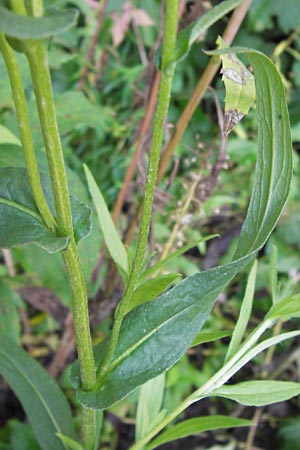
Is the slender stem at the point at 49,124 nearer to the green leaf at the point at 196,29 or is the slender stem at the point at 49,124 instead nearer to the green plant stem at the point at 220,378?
the green leaf at the point at 196,29

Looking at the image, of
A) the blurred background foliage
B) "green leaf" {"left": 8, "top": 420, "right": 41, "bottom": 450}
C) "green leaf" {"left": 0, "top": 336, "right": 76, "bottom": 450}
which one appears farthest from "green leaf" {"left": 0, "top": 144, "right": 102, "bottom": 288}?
"green leaf" {"left": 8, "top": 420, "right": 41, "bottom": 450}

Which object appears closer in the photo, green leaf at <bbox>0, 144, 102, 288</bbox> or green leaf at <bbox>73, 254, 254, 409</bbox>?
green leaf at <bbox>73, 254, 254, 409</bbox>

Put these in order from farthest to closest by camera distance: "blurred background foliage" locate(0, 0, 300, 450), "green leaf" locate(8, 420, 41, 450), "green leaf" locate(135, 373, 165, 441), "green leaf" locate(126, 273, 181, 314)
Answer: "green leaf" locate(8, 420, 41, 450) < "blurred background foliage" locate(0, 0, 300, 450) < "green leaf" locate(135, 373, 165, 441) < "green leaf" locate(126, 273, 181, 314)

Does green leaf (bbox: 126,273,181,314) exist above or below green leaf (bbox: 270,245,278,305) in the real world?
above

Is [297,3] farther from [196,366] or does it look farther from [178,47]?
[178,47]

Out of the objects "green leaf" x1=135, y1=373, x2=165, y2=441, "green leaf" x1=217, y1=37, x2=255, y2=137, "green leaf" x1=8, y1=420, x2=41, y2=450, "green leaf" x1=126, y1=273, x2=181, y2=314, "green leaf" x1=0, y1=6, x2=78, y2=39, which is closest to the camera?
"green leaf" x1=0, y1=6, x2=78, y2=39

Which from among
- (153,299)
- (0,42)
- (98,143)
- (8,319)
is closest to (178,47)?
(0,42)

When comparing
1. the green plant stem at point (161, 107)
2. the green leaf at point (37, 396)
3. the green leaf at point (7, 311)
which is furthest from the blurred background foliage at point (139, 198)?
the green plant stem at point (161, 107)

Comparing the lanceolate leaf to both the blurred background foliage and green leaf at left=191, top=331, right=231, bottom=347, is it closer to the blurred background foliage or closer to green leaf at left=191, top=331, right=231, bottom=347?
green leaf at left=191, top=331, right=231, bottom=347
